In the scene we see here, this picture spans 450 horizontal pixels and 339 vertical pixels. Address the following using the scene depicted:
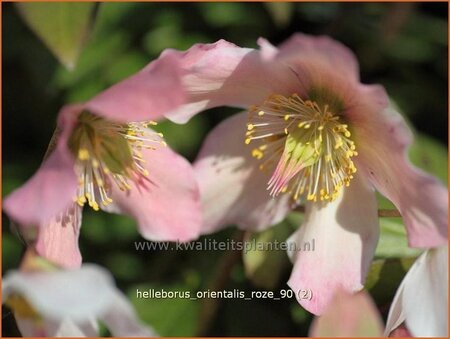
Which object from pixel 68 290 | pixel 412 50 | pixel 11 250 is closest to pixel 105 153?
pixel 68 290

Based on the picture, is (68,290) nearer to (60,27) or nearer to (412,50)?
(60,27)

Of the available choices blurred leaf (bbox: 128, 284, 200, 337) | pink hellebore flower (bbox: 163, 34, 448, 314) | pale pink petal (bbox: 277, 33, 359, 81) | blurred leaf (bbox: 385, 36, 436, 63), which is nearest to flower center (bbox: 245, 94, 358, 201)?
pink hellebore flower (bbox: 163, 34, 448, 314)

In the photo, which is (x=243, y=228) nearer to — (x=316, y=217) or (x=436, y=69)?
(x=316, y=217)

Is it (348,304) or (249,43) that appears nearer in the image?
(348,304)

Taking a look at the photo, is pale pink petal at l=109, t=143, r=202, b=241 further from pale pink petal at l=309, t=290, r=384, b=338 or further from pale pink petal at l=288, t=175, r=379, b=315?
pale pink petal at l=309, t=290, r=384, b=338

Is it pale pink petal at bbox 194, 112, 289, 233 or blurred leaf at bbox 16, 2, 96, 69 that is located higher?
blurred leaf at bbox 16, 2, 96, 69

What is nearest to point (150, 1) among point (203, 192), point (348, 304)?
point (203, 192)

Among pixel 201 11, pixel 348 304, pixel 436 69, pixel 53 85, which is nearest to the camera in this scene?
pixel 348 304
